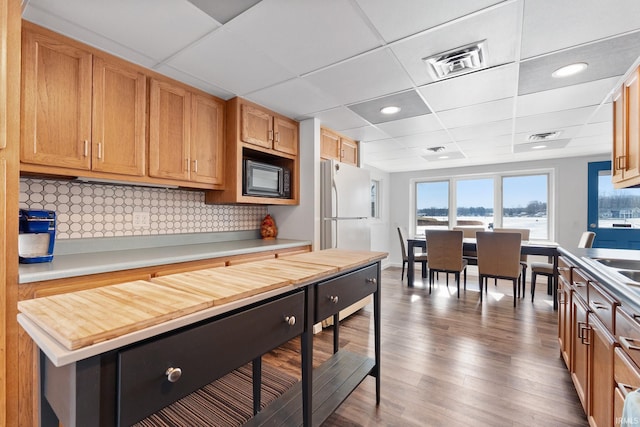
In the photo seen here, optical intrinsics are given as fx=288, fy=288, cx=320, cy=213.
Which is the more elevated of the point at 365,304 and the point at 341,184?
the point at 341,184

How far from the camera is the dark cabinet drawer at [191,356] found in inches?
27.0

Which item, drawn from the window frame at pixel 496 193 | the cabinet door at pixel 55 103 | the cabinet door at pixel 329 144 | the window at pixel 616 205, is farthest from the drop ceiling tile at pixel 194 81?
the window at pixel 616 205

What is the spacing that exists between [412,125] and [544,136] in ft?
6.14

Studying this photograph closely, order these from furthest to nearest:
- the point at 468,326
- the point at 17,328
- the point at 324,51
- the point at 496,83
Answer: the point at 468,326
the point at 496,83
the point at 324,51
the point at 17,328

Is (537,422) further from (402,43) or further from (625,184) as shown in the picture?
(402,43)

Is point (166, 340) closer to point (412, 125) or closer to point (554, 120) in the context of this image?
point (412, 125)

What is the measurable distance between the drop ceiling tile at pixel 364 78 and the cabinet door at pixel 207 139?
0.92 metres

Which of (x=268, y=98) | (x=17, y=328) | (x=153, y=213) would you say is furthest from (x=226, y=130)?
(x=17, y=328)

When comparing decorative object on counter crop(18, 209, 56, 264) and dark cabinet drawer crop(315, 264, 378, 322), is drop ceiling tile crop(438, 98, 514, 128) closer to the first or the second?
dark cabinet drawer crop(315, 264, 378, 322)

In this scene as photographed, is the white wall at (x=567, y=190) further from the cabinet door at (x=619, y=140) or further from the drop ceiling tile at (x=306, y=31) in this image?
the drop ceiling tile at (x=306, y=31)

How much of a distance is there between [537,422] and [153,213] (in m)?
3.02

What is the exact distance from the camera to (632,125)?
1.74 m

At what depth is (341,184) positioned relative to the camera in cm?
319

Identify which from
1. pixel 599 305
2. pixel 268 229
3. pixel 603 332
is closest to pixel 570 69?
pixel 599 305
